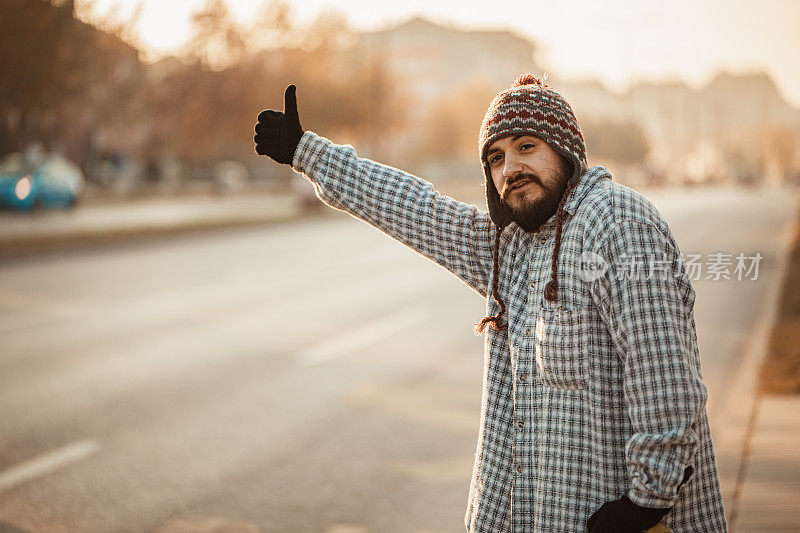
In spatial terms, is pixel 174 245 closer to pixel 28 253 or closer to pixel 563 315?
pixel 28 253

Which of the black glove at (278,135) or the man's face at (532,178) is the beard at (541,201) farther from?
the black glove at (278,135)

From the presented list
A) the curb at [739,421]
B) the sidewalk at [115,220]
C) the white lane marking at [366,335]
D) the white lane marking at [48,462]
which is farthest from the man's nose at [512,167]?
the sidewalk at [115,220]

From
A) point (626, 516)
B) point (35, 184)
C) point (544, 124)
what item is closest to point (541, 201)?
point (544, 124)

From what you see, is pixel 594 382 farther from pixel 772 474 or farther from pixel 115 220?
pixel 115 220

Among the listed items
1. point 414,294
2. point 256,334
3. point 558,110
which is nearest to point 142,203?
point 414,294

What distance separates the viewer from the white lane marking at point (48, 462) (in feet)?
17.0

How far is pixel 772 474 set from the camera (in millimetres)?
4742

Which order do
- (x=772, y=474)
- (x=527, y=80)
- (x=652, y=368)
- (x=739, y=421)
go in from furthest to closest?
(x=739, y=421), (x=772, y=474), (x=527, y=80), (x=652, y=368)

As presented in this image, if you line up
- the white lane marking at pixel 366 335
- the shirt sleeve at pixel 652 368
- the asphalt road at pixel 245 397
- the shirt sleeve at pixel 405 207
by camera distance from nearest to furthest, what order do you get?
the shirt sleeve at pixel 652 368 < the shirt sleeve at pixel 405 207 < the asphalt road at pixel 245 397 < the white lane marking at pixel 366 335

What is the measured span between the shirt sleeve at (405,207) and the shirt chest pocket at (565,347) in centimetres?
45

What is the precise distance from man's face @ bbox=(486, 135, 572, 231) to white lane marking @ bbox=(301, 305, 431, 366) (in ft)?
20.9

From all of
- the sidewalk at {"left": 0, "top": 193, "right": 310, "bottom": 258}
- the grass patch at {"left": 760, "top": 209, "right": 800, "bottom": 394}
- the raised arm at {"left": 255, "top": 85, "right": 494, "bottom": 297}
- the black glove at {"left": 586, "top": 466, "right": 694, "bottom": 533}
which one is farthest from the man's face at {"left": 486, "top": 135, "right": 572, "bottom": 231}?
the sidewalk at {"left": 0, "top": 193, "right": 310, "bottom": 258}

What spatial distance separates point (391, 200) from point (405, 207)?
0.05 meters

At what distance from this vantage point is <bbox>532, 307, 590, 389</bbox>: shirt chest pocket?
201 cm
